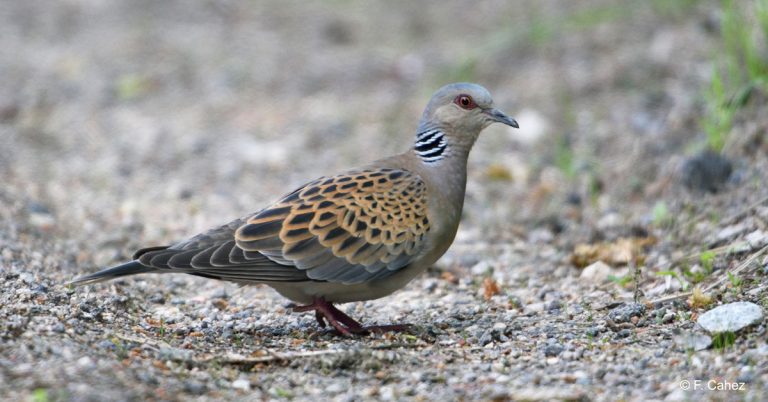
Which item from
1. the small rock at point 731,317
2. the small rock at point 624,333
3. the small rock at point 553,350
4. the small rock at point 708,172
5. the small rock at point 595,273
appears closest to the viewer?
the small rock at point 731,317

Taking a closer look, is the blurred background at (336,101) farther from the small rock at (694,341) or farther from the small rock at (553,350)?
the small rock at (694,341)

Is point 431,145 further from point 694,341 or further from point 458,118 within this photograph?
point 694,341

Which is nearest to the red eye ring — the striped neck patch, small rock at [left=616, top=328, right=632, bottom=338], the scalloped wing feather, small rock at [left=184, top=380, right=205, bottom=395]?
the striped neck patch

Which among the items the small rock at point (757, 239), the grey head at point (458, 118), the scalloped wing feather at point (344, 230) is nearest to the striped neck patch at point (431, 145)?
the grey head at point (458, 118)

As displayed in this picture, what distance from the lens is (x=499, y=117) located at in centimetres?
573

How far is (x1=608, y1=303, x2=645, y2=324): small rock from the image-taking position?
5129mm

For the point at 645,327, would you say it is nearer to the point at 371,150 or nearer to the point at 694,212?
the point at 694,212

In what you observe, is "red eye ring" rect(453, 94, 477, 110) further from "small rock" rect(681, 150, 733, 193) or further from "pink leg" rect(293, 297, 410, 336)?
"small rock" rect(681, 150, 733, 193)

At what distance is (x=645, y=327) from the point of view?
5.01 metres

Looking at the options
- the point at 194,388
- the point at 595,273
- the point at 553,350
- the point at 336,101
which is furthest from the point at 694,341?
the point at 336,101

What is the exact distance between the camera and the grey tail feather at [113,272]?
4.79m

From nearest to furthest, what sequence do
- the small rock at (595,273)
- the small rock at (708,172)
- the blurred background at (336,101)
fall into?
1. the small rock at (595,273)
2. the small rock at (708,172)
3. the blurred background at (336,101)

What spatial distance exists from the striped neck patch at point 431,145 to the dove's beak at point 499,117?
0.92ft

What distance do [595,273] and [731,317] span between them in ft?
5.35
